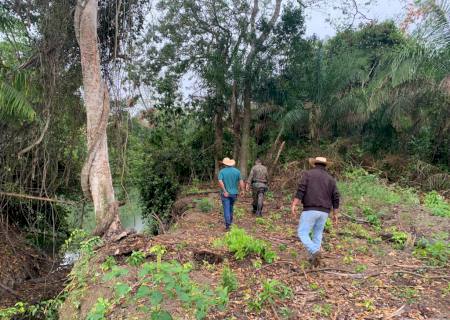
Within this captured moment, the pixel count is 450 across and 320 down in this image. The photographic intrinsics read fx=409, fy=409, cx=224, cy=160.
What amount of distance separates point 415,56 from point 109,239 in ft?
35.1

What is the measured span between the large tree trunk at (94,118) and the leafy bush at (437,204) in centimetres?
811

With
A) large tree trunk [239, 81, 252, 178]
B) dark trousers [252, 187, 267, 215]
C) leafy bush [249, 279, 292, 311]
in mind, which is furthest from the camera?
large tree trunk [239, 81, 252, 178]

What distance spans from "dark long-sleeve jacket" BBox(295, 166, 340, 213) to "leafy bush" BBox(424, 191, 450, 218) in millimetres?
5479

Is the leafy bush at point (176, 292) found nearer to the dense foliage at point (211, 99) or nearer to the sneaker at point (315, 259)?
the sneaker at point (315, 259)

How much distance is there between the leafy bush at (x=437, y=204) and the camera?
34.8 ft

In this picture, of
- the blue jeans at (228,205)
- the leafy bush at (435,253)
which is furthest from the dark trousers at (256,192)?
the leafy bush at (435,253)

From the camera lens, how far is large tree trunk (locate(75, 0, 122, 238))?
8.71m

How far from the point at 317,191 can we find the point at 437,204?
24.6 ft

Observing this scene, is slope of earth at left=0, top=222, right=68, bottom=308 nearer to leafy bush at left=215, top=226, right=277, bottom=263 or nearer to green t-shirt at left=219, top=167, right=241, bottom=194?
green t-shirt at left=219, top=167, right=241, bottom=194

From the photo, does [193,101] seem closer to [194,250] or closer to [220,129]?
[220,129]

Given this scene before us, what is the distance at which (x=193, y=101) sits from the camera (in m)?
16.9

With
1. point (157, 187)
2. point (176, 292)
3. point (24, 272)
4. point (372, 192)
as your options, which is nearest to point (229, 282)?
point (176, 292)

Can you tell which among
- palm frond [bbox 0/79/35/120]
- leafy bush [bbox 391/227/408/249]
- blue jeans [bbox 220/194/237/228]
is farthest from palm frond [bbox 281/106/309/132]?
palm frond [bbox 0/79/35/120]

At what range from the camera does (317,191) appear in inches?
254
